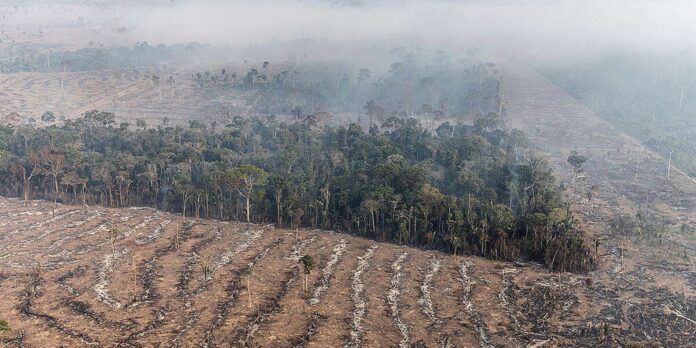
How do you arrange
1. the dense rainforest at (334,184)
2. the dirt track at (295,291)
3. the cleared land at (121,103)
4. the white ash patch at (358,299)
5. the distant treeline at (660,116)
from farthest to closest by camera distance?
the cleared land at (121,103)
the distant treeline at (660,116)
the dense rainforest at (334,184)
the dirt track at (295,291)
the white ash patch at (358,299)

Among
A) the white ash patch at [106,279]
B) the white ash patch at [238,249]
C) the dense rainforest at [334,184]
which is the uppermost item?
the dense rainforest at [334,184]

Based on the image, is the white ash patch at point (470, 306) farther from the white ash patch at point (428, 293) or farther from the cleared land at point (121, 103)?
the cleared land at point (121, 103)

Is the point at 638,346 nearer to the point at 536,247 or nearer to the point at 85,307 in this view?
the point at 536,247

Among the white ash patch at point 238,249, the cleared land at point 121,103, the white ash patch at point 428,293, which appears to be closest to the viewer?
the white ash patch at point 428,293

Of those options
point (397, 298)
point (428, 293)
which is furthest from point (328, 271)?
point (428, 293)

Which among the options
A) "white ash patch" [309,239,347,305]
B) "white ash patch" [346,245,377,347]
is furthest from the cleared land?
"white ash patch" [346,245,377,347]

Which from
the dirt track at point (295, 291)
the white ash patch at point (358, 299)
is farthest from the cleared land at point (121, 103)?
the white ash patch at point (358, 299)

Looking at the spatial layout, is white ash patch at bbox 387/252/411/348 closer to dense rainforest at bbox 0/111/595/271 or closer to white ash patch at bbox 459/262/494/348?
white ash patch at bbox 459/262/494/348

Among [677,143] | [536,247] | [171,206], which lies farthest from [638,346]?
[677,143]
